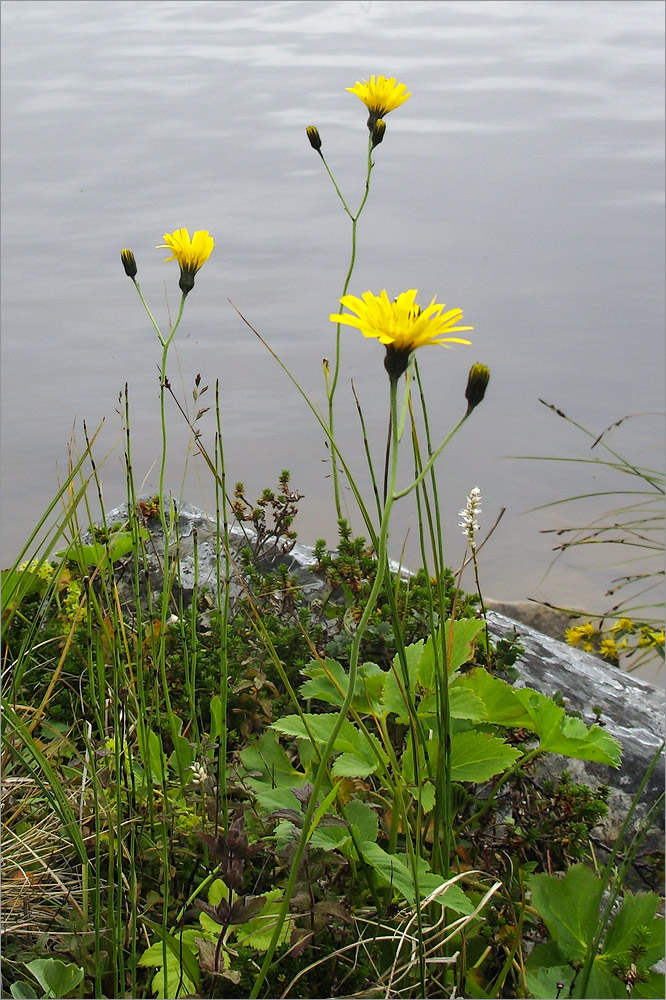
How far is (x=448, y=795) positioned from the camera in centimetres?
125

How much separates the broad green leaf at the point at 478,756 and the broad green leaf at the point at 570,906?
173 millimetres

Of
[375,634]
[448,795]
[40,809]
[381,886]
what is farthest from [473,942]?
[40,809]

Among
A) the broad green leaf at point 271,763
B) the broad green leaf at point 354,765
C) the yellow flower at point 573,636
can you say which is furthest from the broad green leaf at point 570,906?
the yellow flower at point 573,636

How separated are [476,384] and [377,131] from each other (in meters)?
0.90

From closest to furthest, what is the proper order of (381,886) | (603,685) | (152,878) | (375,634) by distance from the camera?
(381,886), (152,878), (375,634), (603,685)

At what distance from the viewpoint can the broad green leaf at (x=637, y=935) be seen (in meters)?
1.27

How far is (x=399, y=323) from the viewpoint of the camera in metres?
0.86

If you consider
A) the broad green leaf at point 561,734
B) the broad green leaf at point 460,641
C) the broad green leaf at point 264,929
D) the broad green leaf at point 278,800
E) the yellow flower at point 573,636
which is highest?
the broad green leaf at point 460,641

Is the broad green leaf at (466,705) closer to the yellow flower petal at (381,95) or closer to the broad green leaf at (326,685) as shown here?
the broad green leaf at (326,685)

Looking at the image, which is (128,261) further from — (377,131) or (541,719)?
(541,719)

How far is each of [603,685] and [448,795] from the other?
0.95m

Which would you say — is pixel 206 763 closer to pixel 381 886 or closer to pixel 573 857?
pixel 381 886

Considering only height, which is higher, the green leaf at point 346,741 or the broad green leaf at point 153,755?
the green leaf at point 346,741

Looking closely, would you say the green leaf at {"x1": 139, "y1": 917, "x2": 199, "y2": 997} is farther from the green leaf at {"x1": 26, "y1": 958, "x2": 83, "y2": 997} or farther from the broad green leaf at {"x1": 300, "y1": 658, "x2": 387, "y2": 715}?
the broad green leaf at {"x1": 300, "y1": 658, "x2": 387, "y2": 715}
